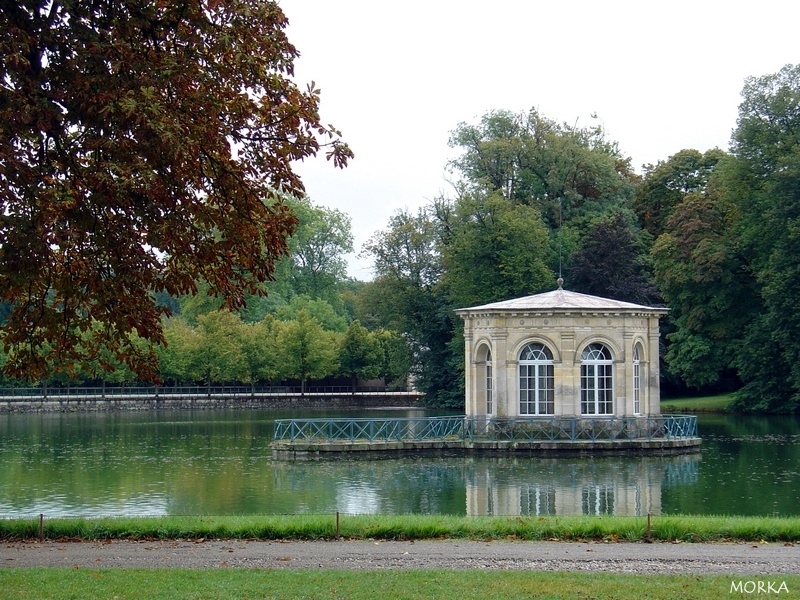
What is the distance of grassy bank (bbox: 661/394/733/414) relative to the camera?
55.2 m

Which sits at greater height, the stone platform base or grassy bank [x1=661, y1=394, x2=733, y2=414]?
grassy bank [x1=661, y1=394, x2=733, y2=414]

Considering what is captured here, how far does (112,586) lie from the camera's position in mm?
11773

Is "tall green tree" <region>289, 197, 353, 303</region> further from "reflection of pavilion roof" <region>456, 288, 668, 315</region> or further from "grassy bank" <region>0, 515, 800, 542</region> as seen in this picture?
"grassy bank" <region>0, 515, 800, 542</region>

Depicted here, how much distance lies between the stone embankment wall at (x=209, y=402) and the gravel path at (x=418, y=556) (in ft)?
166

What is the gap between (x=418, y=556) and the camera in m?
13.9

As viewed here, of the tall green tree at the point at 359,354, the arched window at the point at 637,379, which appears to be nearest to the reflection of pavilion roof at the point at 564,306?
the arched window at the point at 637,379

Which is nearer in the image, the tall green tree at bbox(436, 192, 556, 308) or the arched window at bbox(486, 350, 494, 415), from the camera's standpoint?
the arched window at bbox(486, 350, 494, 415)

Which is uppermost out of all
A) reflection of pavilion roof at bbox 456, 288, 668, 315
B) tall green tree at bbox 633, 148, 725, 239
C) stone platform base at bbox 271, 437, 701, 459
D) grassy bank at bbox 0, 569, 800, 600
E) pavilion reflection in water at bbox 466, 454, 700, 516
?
tall green tree at bbox 633, 148, 725, 239

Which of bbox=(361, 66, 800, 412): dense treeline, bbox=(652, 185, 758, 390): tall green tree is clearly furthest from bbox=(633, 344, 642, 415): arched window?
bbox=(652, 185, 758, 390): tall green tree

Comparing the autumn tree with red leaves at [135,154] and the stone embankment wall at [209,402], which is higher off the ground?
the autumn tree with red leaves at [135,154]

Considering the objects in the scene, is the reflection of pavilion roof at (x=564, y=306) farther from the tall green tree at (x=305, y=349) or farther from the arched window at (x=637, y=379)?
the tall green tree at (x=305, y=349)

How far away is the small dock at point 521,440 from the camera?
1296 inches

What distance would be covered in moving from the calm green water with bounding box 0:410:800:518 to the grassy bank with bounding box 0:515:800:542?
5029 mm

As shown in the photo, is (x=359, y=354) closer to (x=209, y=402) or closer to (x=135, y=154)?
(x=209, y=402)
